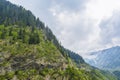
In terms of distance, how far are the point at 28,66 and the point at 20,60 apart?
8.46 m

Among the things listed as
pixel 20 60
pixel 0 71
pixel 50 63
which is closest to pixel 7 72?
pixel 0 71

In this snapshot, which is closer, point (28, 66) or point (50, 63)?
point (28, 66)

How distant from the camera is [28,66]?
186 meters

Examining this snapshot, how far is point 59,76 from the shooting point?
190 m

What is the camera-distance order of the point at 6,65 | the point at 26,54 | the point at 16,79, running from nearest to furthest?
the point at 16,79
the point at 6,65
the point at 26,54

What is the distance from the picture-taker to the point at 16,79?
171 meters

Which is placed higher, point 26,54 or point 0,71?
point 26,54

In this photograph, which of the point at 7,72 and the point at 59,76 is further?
the point at 59,76

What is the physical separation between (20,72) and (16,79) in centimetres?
851

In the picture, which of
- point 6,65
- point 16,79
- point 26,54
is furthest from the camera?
point 26,54

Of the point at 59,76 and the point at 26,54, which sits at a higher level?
the point at 26,54

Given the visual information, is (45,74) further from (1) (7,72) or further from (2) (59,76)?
(1) (7,72)

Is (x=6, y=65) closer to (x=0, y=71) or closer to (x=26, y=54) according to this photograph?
(x=0, y=71)

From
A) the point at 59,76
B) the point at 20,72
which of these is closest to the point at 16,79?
the point at 20,72
